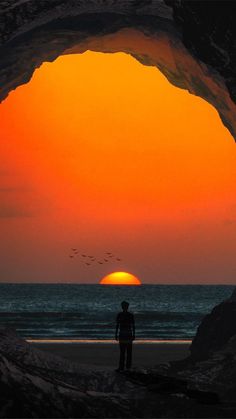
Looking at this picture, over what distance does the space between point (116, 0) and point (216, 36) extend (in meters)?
2.38

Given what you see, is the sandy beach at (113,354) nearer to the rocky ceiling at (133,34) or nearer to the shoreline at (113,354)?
the shoreline at (113,354)

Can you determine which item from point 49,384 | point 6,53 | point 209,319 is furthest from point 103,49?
point 49,384

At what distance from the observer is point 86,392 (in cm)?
1539

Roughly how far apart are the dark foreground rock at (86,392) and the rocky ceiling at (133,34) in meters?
6.51

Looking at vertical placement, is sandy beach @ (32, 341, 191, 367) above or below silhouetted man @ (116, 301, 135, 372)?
above

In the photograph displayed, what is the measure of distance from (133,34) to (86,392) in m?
9.50

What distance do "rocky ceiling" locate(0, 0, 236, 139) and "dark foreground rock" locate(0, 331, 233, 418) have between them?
21.3 ft

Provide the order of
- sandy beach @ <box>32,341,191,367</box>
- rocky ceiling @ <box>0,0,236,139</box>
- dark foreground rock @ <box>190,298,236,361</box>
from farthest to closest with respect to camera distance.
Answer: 1. sandy beach @ <box>32,341,191,367</box>
2. dark foreground rock @ <box>190,298,236,361</box>
3. rocky ceiling @ <box>0,0,236,139</box>

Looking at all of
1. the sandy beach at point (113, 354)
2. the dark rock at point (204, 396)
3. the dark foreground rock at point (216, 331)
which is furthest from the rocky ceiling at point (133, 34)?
the sandy beach at point (113, 354)

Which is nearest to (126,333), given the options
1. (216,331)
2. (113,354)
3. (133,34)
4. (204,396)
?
(204,396)

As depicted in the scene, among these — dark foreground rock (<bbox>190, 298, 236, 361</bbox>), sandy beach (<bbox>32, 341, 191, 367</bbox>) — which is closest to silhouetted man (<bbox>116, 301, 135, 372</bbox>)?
dark foreground rock (<bbox>190, 298, 236, 361</bbox>)

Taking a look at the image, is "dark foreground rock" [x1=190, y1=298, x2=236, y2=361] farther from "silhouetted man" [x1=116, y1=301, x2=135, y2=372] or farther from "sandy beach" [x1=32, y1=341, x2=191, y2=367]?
"silhouetted man" [x1=116, y1=301, x2=135, y2=372]

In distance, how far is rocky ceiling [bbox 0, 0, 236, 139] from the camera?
19.2m

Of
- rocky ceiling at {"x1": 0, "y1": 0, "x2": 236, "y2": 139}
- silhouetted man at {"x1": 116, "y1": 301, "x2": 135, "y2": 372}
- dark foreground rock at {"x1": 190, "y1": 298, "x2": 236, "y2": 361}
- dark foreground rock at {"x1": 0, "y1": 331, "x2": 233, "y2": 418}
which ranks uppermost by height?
rocky ceiling at {"x1": 0, "y1": 0, "x2": 236, "y2": 139}
